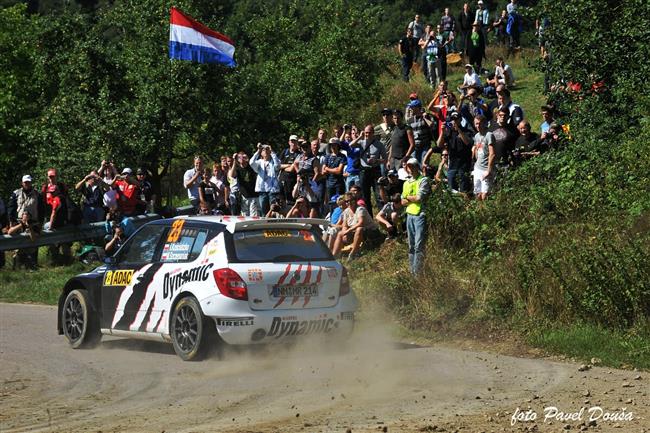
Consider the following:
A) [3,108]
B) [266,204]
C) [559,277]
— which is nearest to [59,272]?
[266,204]

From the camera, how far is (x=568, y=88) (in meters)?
20.4

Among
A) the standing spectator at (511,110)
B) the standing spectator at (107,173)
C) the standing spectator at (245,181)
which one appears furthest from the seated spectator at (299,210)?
the standing spectator at (107,173)

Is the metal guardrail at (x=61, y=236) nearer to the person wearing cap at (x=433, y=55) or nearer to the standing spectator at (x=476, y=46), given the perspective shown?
the person wearing cap at (x=433, y=55)

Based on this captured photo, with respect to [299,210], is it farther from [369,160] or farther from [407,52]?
[407,52]

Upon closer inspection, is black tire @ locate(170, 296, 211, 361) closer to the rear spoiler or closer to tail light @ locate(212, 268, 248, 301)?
tail light @ locate(212, 268, 248, 301)

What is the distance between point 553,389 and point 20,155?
42.1 meters

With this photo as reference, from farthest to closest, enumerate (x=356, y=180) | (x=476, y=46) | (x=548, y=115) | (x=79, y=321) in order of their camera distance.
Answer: (x=476, y=46) → (x=356, y=180) → (x=548, y=115) → (x=79, y=321)

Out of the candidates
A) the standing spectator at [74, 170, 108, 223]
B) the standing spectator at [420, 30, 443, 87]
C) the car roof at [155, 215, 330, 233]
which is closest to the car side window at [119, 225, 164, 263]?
the car roof at [155, 215, 330, 233]

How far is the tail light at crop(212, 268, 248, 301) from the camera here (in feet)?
40.0

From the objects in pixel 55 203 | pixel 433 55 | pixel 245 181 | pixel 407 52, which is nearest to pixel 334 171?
pixel 245 181

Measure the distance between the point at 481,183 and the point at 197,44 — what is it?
1026 cm

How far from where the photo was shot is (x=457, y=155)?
64.0 feet

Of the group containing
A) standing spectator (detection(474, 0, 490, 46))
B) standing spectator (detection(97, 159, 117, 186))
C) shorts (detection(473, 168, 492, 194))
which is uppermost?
standing spectator (detection(474, 0, 490, 46))

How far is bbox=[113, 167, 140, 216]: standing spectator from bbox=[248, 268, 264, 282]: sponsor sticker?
11541 millimetres
